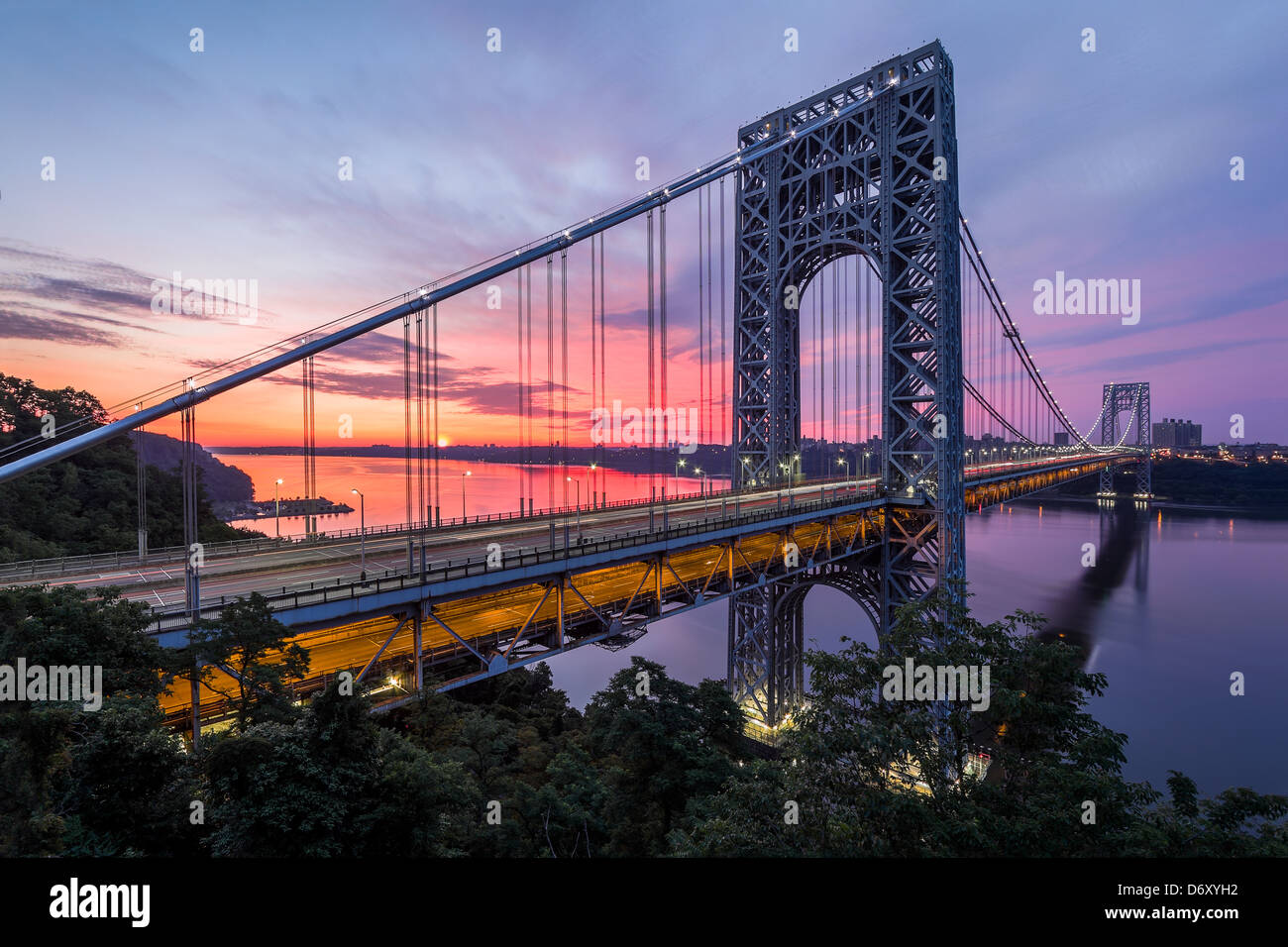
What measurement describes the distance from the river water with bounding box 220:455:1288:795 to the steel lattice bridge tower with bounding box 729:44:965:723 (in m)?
10.9

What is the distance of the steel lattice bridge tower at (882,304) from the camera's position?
95.8 feet

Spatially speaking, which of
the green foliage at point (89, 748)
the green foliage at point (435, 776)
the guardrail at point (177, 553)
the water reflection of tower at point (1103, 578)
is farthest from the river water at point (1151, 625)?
the green foliage at point (89, 748)

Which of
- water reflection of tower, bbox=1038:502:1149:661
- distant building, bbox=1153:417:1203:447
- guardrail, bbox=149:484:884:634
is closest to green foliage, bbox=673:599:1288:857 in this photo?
guardrail, bbox=149:484:884:634

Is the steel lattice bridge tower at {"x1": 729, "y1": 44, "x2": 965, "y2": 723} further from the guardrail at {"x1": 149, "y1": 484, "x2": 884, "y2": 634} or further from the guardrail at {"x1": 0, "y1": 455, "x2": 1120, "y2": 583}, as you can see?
the guardrail at {"x1": 0, "y1": 455, "x2": 1120, "y2": 583}

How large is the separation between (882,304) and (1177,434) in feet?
763

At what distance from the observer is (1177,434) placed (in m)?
188

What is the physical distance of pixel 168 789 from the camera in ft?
31.8

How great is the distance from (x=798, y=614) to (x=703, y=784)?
18.9 metres

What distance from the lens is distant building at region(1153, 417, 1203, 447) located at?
180250 mm

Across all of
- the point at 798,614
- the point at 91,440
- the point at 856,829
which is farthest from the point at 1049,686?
the point at 798,614
